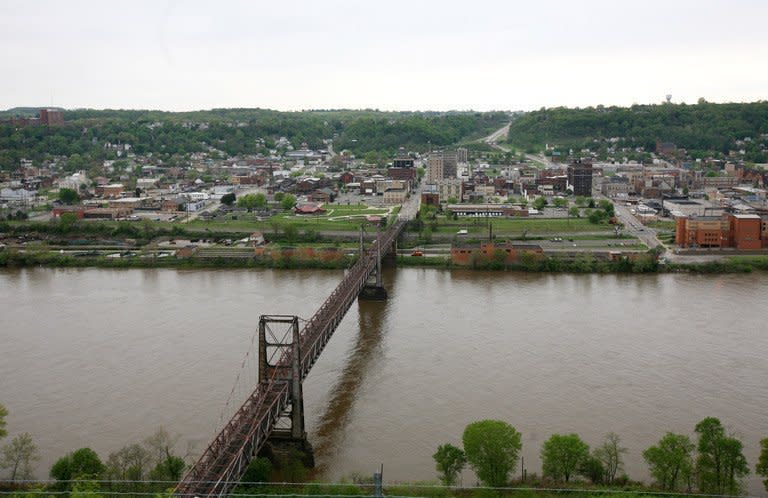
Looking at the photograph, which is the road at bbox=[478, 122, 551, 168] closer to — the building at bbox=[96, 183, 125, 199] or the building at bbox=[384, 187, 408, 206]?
the building at bbox=[384, 187, 408, 206]

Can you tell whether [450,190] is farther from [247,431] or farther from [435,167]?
[247,431]

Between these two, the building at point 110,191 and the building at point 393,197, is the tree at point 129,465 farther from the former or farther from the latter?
the building at point 110,191

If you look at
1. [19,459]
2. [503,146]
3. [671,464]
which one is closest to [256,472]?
[19,459]

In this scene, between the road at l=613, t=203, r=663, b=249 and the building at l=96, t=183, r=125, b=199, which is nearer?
the road at l=613, t=203, r=663, b=249

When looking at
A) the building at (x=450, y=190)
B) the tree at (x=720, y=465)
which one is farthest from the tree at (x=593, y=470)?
the building at (x=450, y=190)

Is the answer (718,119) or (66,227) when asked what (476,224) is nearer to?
(66,227)

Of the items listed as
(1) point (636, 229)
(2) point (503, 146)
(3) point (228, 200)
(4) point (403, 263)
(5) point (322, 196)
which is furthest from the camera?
(2) point (503, 146)

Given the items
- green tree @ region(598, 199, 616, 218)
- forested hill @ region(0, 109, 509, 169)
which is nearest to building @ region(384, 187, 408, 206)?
green tree @ region(598, 199, 616, 218)
